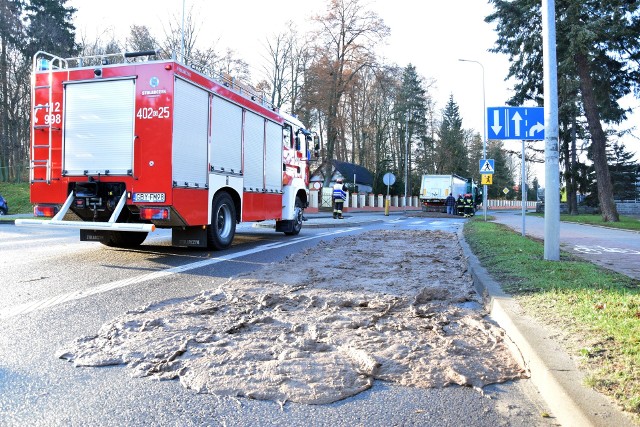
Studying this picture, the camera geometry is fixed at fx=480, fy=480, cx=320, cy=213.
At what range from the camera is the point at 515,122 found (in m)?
10.2

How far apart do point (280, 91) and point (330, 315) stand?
34.9 meters

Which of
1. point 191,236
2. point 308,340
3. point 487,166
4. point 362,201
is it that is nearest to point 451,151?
point 362,201

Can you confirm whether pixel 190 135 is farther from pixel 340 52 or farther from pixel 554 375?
pixel 340 52

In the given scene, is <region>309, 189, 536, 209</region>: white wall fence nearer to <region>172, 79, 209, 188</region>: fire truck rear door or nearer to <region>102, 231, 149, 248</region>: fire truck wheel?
<region>102, 231, 149, 248</region>: fire truck wheel

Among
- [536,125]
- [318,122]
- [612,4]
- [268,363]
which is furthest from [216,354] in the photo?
[318,122]

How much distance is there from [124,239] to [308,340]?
6978 millimetres

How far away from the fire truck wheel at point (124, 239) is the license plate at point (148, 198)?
1997 mm

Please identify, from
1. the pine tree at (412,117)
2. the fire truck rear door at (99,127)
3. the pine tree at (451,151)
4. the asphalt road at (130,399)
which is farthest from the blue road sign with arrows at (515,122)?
the pine tree at (451,151)

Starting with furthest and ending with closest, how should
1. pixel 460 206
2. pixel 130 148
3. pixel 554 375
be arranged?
pixel 460 206, pixel 130 148, pixel 554 375

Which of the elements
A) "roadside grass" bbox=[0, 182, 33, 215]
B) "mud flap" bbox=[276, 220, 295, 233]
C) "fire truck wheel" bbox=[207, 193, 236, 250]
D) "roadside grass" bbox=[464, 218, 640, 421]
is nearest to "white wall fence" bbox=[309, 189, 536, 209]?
"roadside grass" bbox=[0, 182, 33, 215]

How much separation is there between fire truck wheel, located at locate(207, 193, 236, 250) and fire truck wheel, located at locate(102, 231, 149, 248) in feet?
5.27

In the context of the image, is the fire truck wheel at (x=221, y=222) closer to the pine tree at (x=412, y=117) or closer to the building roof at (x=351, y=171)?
the building roof at (x=351, y=171)

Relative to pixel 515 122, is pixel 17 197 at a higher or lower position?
lower

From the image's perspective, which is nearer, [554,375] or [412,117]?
[554,375]
